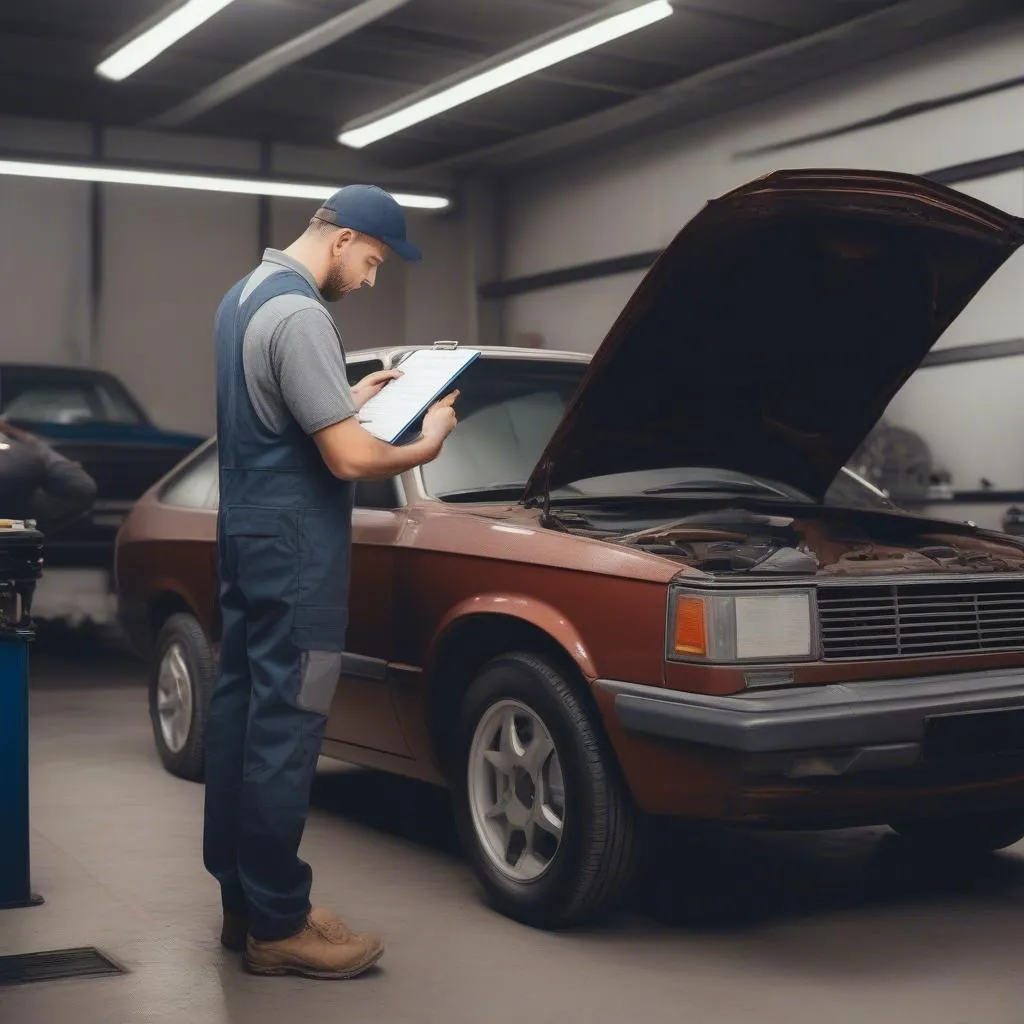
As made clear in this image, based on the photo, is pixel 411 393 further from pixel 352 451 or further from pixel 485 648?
pixel 485 648

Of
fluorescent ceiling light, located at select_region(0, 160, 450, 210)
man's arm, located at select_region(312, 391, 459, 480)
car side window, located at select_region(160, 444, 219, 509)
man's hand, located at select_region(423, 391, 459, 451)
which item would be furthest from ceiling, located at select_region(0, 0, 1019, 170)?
man's arm, located at select_region(312, 391, 459, 480)

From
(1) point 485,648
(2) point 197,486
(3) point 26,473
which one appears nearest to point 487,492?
(1) point 485,648

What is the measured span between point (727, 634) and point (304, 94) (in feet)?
35.3

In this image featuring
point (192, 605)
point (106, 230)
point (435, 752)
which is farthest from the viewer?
point (106, 230)

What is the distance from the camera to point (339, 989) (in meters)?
3.92

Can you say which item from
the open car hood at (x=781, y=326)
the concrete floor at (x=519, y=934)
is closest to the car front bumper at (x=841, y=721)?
the concrete floor at (x=519, y=934)

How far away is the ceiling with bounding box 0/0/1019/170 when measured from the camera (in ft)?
36.5

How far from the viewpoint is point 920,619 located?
433cm

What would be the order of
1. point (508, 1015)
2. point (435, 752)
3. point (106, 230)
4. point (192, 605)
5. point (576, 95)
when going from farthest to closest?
point (106, 230) → point (576, 95) → point (192, 605) → point (435, 752) → point (508, 1015)

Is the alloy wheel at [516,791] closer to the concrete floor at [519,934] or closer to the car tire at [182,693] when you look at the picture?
the concrete floor at [519,934]

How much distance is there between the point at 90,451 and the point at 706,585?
747cm

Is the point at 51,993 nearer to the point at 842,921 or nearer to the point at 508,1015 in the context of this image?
the point at 508,1015

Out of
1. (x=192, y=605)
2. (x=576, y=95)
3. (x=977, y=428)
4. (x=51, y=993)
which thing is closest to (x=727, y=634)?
(x=51, y=993)

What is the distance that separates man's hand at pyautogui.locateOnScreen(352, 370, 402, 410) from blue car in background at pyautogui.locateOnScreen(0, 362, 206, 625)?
6.71m
